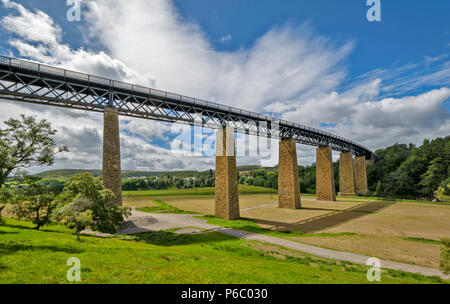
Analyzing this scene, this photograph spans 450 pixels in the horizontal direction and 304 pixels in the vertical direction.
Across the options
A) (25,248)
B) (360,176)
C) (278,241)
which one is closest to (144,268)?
(25,248)

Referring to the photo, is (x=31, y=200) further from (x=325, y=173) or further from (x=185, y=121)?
(x=325, y=173)

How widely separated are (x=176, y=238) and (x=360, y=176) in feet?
260

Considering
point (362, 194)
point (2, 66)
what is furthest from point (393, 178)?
point (2, 66)

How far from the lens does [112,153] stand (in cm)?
2188

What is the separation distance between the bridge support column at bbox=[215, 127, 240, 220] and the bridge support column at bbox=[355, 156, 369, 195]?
211 feet

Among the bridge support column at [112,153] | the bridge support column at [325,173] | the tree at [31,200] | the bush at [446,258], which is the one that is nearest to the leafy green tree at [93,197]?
the tree at [31,200]

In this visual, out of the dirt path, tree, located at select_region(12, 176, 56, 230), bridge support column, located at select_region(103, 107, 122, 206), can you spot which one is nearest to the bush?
the dirt path

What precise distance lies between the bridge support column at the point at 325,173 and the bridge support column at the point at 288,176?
14.4 metres

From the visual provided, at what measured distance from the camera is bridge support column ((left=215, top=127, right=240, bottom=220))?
94.4 ft

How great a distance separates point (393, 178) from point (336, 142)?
94.3 ft

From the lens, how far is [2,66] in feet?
60.1

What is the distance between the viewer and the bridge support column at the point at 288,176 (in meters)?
39.2

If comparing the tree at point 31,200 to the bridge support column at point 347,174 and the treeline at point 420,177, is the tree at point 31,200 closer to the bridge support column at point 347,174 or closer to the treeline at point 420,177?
the bridge support column at point 347,174

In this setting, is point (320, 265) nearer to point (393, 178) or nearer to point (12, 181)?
point (12, 181)
